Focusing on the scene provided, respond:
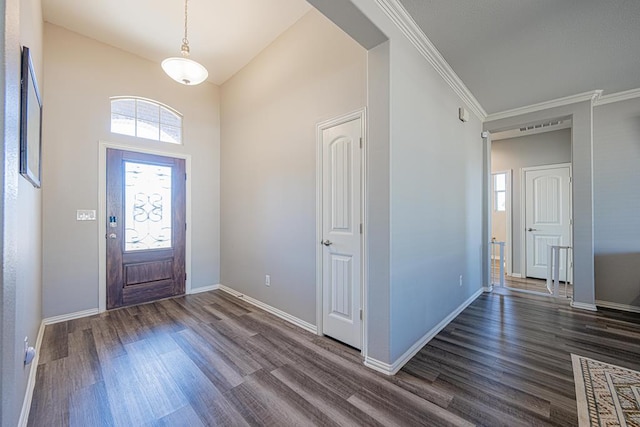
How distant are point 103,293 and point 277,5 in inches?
157

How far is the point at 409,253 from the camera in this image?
2.27m

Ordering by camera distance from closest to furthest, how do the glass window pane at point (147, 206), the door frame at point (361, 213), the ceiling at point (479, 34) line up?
the ceiling at point (479, 34)
the door frame at point (361, 213)
the glass window pane at point (147, 206)

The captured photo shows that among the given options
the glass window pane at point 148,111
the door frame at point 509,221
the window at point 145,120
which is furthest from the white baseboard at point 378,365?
the door frame at point 509,221

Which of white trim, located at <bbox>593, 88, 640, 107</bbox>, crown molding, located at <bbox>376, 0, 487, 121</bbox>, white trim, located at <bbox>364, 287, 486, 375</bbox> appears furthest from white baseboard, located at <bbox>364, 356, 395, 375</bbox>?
white trim, located at <bbox>593, 88, 640, 107</bbox>

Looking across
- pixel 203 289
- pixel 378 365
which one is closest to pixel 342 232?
pixel 378 365

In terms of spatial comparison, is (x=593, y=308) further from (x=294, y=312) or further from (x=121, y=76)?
(x=121, y=76)

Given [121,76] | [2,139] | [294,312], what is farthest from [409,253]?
[121,76]

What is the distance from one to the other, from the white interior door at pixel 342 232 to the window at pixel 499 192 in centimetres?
480

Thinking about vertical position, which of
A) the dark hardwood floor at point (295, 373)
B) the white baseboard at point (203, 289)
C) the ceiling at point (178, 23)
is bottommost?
the dark hardwood floor at point (295, 373)

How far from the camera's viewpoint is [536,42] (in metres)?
2.45

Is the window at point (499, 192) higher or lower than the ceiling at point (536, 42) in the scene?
lower

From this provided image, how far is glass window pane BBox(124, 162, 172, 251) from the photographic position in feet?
11.7

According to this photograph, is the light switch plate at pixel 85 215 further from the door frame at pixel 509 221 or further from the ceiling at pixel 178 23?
the door frame at pixel 509 221

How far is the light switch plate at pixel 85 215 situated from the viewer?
10.4 ft
